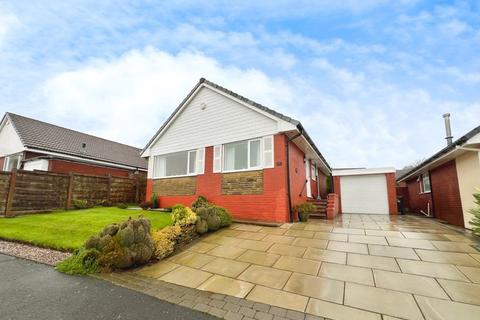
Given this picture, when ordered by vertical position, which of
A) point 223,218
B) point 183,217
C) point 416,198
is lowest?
point 223,218

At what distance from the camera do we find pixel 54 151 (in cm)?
1509

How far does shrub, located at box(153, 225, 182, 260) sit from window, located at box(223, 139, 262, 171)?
4.48 meters

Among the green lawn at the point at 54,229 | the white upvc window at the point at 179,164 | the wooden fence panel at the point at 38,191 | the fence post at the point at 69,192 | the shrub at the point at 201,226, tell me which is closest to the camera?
the green lawn at the point at 54,229

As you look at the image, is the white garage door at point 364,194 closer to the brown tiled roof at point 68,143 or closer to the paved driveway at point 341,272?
the paved driveway at point 341,272

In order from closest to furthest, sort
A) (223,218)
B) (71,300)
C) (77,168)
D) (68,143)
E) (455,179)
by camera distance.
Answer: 1. (71,300)
2. (223,218)
3. (455,179)
4. (77,168)
5. (68,143)

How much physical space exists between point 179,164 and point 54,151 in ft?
33.2

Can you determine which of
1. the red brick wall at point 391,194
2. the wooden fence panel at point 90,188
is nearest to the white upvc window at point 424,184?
the red brick wall at point 391,194

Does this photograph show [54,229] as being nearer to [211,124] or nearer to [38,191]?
[38,191]

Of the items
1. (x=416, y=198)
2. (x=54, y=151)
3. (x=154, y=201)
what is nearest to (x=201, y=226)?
(x=154, y=201)

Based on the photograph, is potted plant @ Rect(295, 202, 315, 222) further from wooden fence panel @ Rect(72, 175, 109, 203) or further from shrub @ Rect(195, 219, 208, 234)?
wooden fence panel @ Rect(72, 175, 109, 203)

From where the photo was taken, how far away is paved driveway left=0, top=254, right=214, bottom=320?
277 centimetres

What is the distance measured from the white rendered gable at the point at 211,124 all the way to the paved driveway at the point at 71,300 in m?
6.99

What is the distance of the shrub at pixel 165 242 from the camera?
4.96 metres

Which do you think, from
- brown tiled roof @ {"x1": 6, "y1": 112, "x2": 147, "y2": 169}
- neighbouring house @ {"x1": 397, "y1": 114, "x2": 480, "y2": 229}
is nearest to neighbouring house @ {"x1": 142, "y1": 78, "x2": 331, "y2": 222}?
neighbouring house @ {"x1": 397, "y1": 114, "x2": 480, "y2": 229}
